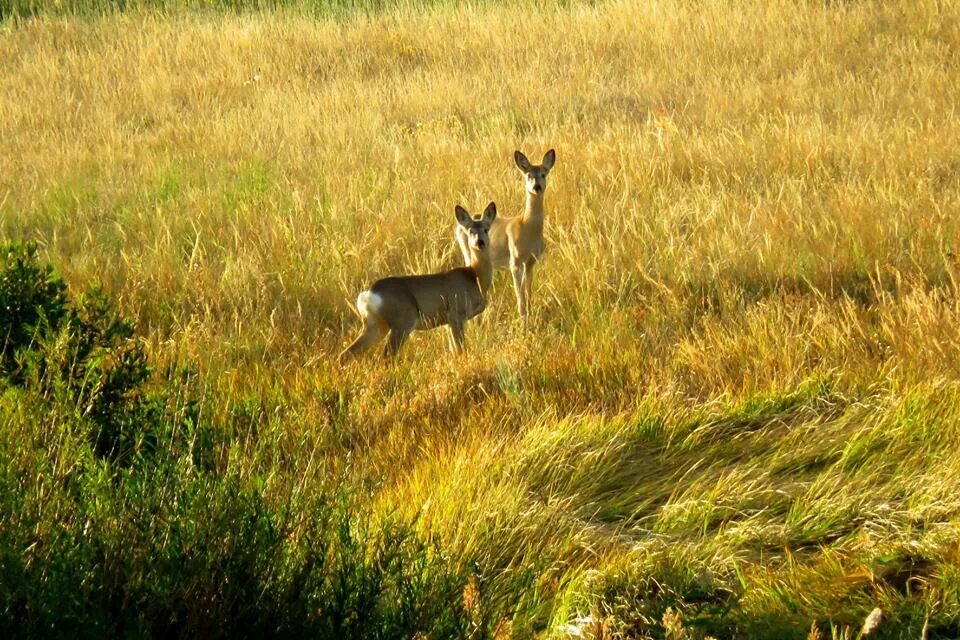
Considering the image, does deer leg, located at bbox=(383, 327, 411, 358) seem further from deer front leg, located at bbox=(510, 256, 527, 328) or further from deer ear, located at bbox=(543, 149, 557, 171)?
deer ear, located at bbox=(543, 149, 557, 171)

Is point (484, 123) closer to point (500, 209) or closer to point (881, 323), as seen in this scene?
point (500, 209)

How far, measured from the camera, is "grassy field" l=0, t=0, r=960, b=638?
13.4 ft

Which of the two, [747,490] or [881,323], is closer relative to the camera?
[747,490]

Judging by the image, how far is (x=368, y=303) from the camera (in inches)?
297

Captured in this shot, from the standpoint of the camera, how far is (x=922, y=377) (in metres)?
5.88

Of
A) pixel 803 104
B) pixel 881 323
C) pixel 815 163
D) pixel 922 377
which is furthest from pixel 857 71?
pixel 922 377

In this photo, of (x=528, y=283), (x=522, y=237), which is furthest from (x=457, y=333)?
(x=522, y=237)

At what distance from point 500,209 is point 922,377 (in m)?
5.13

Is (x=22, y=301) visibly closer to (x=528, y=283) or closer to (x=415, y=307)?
(x=415, y=307)

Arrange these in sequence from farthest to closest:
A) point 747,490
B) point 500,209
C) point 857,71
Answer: point 857,71 → point 500,209 → point 747,490

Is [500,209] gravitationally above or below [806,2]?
below

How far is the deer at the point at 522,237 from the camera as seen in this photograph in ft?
29.0

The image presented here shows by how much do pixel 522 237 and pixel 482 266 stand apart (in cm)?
66

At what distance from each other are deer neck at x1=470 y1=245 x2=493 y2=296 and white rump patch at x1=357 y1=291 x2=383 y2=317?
42.2 inches
